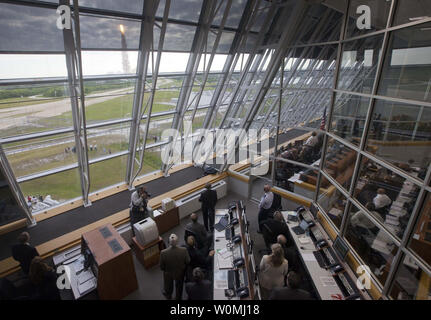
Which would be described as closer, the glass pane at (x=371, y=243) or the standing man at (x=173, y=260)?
the glass pane at (x=371, y=243)

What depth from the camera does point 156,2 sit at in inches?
152

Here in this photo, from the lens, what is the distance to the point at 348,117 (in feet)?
16.4

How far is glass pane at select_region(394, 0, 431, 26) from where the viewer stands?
10.6 feet

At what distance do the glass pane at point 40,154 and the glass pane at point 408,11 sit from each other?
20.5 feet

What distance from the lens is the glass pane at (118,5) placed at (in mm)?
3566

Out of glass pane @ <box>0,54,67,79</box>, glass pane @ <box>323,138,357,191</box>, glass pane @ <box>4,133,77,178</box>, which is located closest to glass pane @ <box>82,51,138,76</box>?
glass pane @ <box>0,54,67,79</box>

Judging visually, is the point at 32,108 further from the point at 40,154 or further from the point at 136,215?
the point at 136,215

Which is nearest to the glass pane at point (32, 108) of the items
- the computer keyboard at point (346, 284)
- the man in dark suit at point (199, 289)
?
the man in dark suit at point (199, 289)

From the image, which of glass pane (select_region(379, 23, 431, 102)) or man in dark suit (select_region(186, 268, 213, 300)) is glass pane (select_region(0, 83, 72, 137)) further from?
glass pane (select_region(379, 23, 431, 102))

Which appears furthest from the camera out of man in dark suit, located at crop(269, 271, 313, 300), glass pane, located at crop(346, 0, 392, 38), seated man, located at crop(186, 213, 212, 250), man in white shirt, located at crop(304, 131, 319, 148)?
man in white shirt, located at crop(304, 131, 319, 148)

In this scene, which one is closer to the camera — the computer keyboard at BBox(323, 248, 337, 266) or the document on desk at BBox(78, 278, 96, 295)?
the document on desk at BBox(78, 278, 96, 295)

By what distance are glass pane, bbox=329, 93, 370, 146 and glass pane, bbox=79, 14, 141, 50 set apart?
14.5 feet

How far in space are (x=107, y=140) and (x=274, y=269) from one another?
4730 mm

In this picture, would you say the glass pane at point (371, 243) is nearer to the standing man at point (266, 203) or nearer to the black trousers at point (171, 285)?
the standing man at point (266, 203)
